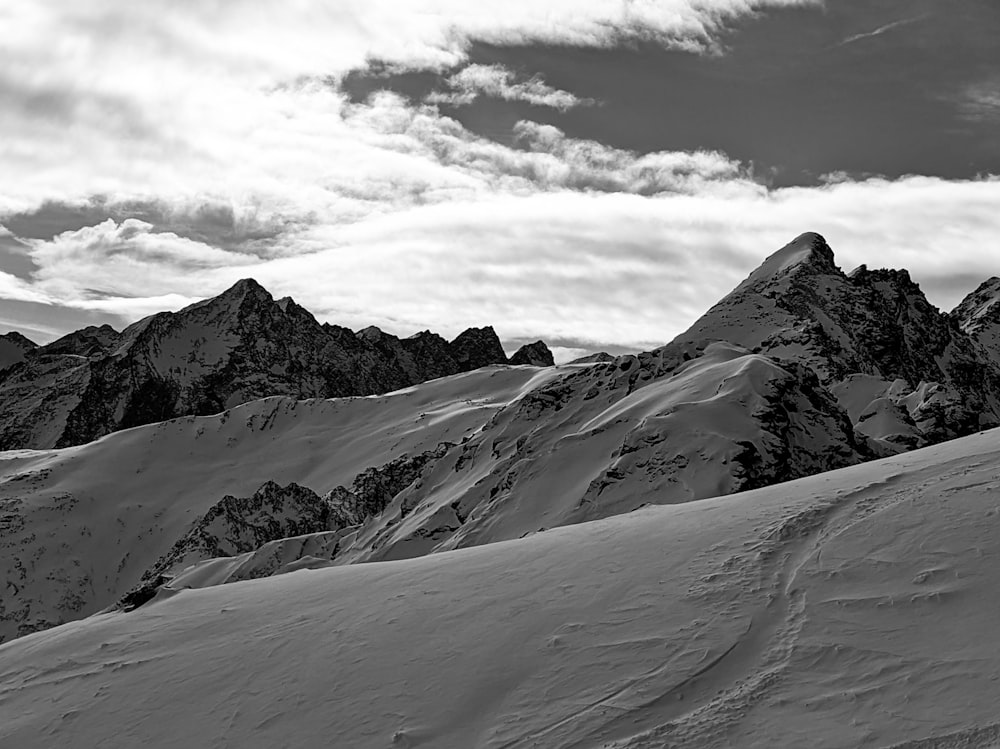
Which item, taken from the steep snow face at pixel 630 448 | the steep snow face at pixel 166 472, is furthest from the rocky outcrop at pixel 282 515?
the steep snow face at pixel 630 448

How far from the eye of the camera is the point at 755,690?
8.69 metres

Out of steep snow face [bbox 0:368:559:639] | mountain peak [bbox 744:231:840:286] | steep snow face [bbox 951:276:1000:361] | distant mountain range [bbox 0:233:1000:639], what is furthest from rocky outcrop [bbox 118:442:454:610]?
steep snow face [bbox 951:276:1000:361]

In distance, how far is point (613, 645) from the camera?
33.6ft

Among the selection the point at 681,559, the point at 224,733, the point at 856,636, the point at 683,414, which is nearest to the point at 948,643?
the point at 856,636

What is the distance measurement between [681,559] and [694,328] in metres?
82.1

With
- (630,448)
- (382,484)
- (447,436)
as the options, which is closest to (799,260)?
(447,436)

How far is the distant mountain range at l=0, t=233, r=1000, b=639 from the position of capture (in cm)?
3784

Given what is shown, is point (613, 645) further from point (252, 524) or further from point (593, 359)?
point (593, 359)

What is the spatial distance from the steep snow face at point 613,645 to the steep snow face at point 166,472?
88786mm

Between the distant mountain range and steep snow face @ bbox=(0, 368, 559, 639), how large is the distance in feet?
1.09

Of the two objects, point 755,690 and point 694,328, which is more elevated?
point 694,328

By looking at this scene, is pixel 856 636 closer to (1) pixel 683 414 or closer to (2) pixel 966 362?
(1) pixel 683 414

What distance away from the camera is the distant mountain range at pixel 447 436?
124 ft

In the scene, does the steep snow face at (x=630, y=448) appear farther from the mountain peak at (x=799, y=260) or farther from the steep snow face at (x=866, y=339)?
the mountain peak at (x=799, y=260)
